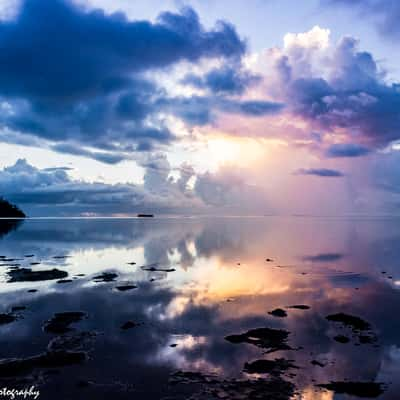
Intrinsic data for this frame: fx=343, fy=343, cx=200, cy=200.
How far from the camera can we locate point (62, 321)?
987 inches

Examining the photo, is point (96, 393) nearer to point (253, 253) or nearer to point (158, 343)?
point (158, 343)

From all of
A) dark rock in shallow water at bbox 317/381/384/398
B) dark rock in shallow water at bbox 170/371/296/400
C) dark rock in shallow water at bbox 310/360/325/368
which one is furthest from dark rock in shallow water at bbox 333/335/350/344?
dark rock in shallow water at bbox 170/371/296/400

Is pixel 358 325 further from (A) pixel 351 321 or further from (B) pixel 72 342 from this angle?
(B) pixel 72 342

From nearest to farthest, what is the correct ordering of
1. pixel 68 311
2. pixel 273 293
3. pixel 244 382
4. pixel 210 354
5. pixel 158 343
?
pixel 244 382, pixel 210 354, pixel 158 343, pixel 68 311, pixel 273 293

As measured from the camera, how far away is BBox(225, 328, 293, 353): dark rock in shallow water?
21.0 metres

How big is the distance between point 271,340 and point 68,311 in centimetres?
1621

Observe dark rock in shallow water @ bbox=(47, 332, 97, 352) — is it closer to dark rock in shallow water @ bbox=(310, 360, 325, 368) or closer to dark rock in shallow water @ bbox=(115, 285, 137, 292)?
dark rock in shallow water @ bbox=(310, 360, 325, 368)

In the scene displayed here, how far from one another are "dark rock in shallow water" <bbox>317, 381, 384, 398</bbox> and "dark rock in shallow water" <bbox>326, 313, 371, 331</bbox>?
8.37m

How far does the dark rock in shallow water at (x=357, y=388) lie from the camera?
15.8 m

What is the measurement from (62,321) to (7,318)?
4.19 metres

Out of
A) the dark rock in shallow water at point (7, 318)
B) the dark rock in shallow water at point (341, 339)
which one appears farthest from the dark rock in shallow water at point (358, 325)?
the dark rock in shallow water at point (7, 318)

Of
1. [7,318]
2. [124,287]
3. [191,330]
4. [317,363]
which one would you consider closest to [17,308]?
[7,318]

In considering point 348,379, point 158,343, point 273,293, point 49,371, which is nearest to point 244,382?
point 348,379

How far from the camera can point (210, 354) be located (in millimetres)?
Result: 19797
